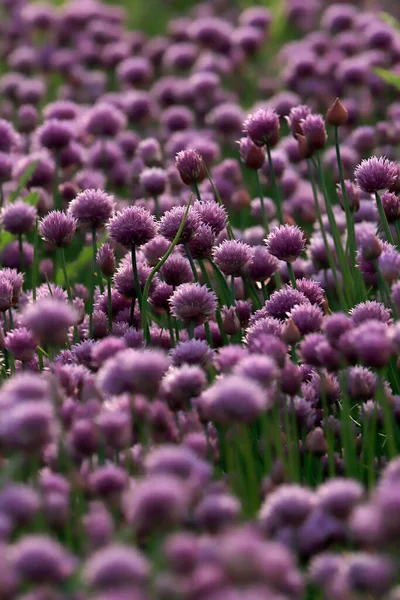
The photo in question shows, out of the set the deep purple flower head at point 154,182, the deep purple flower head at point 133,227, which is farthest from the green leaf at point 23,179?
the deep purple flower head at point 133,227

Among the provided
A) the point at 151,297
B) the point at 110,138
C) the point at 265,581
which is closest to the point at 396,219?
the point at 151,297

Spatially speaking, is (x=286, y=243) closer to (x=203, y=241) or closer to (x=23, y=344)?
(x=203, y=241)

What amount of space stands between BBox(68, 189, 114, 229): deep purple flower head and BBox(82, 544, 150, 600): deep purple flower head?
136 centimetres

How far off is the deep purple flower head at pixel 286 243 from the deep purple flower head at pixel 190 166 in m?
0.27

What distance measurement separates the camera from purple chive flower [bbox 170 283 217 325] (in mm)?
2160

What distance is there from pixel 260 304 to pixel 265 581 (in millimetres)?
1464

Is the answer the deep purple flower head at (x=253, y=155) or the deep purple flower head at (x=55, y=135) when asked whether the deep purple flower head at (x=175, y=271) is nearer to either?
the deep purple flower head at (x=253, y=155)

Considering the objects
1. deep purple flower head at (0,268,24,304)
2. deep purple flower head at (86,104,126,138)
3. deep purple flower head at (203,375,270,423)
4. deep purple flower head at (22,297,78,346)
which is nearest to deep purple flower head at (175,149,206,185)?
deep purple flower head at (0,268,24,304)

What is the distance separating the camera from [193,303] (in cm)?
216

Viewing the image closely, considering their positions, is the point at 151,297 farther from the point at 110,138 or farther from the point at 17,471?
the point at 110,138

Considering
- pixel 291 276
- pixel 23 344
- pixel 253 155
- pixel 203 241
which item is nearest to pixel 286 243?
pixel 291 276

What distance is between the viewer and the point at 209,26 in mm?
5207

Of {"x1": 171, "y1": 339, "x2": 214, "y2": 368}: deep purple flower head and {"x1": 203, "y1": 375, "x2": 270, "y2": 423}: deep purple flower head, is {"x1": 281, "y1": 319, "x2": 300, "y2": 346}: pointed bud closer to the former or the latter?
{"x1": 171, "y1": 339, "x2": 214, "y2": 368}: deep purple flower head

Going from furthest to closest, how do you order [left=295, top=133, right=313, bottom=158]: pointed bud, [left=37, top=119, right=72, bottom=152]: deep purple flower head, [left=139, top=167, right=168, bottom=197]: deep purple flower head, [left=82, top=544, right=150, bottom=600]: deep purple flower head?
[left=37, top=119, right=72, bottom=152]: deep purple flower head < [left=139, top=167, right=168, bottom=197]: deep purple flower head < [left=295, top=133, right=313, bottom=158]: pointed bud < [left=82, top=544, right=150, bottom=600]: deep purple flower head
